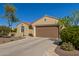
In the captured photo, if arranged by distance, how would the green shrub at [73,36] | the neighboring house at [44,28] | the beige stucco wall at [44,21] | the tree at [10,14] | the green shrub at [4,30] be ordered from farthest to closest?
the green shrub at [4,30], the beige stucco wall at [44,21], the neighboring house at [44,28], the tree at [10,14], the green shrub at [73,36]

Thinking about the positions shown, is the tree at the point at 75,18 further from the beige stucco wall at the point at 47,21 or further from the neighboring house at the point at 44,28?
the beige stucco wall at the point at 47,21

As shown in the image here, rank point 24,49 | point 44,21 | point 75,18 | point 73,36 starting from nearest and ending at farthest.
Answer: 1. point 73,36
2. point 24,49
3. point 75,18
4. point 44,21

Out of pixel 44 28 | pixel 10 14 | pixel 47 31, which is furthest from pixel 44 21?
pixel 10 14

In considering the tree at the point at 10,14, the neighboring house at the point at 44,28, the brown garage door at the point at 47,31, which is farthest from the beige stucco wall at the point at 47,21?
the tree at the point at 10,14

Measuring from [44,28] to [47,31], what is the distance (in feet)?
2.22

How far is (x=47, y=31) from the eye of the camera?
80.0 ft

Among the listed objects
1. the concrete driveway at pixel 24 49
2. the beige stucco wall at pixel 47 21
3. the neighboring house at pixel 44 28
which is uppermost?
the beige stucco wall at pixel 47 21

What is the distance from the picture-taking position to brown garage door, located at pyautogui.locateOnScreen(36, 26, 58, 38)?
2395cm

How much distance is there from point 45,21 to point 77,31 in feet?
46.8

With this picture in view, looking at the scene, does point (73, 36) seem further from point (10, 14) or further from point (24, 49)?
point (10, 14)

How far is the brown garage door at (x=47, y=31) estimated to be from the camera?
2395 cm

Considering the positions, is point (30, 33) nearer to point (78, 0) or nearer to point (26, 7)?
point (26, 7)

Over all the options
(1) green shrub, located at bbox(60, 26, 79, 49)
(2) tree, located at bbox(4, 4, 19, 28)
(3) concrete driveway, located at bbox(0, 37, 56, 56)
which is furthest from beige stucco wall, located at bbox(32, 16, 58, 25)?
(1) green shrub, located at bbox(60, 26, 79, 49)

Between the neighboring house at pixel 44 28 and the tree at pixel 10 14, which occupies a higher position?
the tree at pixel 10 14
